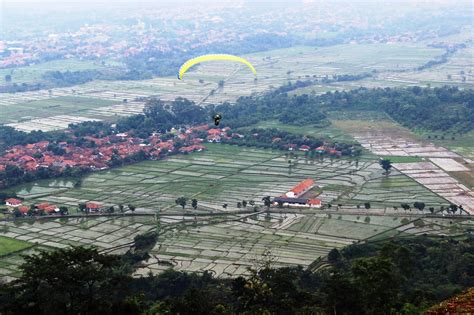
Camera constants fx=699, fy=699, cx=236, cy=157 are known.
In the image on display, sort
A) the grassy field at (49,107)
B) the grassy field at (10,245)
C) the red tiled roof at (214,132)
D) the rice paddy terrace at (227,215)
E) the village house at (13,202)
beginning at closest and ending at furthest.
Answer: the rice paddy terrace at (227,215)
the grassy field at (10,245)
the village house at (13,202)
the red tiled roof at (214,132)
the grassy field at (49,107)

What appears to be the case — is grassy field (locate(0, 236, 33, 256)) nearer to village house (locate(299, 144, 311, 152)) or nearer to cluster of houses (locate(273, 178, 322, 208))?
cluster of houses (locate(273, 178, 322, 208))

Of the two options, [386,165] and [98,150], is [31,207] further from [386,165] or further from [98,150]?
[386,165]

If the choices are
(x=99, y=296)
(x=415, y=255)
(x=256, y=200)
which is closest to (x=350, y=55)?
(x=256, y=200)

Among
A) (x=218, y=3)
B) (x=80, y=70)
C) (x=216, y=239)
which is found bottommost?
(x=216, y=239)

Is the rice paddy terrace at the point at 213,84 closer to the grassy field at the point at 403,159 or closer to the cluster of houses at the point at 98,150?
the cluster of houses at the point at 98,150

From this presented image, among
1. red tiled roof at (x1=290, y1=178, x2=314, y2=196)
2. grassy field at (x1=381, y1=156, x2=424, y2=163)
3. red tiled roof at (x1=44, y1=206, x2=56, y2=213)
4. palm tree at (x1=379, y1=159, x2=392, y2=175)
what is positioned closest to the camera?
red tiled roof at (x1=44, y1=206, x2=56, y2=213)

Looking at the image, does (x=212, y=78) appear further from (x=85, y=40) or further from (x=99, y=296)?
(x=99, y=296)

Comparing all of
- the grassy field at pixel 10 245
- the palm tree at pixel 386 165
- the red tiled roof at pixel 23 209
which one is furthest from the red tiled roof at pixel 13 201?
the palm tree at pixel 386 165

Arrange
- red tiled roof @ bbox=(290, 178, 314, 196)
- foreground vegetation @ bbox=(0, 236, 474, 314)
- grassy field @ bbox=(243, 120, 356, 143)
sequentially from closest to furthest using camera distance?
foreground vegetation @ bbox=(0, 236, 474, 314)
red tiled roof @ bbox=(290, 178, 314, 196)
grassy field @ bbox=(243, 120, 356, 143)

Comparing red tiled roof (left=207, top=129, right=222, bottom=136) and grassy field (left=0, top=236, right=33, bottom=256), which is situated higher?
red tiled roof (left=207, top=129, right=222, bottom=136)

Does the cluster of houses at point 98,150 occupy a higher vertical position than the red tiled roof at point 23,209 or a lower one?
higher

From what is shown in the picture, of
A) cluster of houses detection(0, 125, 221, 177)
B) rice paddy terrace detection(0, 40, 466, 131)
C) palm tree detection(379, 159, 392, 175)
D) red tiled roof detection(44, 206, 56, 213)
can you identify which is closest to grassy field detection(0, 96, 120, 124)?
rice paddy terrace detection(0, 40, 466, 131)
